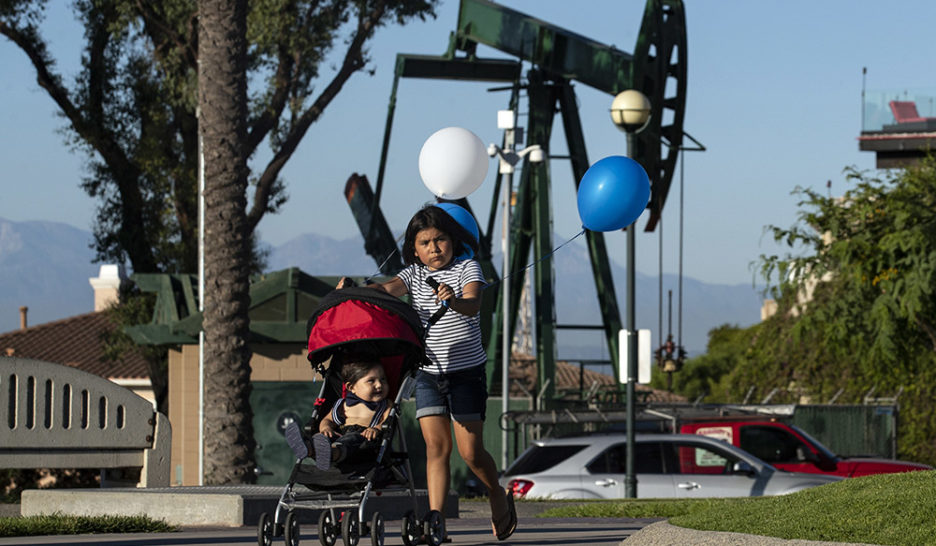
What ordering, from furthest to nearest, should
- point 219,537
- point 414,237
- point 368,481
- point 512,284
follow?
point 512,284
point 219,537
point 414,237
point 368,481

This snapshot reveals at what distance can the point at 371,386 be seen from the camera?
272 inches

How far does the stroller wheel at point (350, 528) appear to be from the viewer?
650 centimetres

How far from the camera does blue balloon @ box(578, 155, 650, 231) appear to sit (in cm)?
827

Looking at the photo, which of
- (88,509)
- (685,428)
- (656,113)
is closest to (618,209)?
(88,509)

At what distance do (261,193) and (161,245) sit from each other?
2429 millimetres

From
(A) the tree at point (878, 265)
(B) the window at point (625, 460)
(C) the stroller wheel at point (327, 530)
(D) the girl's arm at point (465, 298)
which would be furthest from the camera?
(A) the tree at point (878, 265)

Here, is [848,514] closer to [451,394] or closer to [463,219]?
[451,394]

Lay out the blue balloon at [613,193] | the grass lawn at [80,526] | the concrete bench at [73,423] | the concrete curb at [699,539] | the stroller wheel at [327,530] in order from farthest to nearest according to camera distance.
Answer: the concrete bench at [73,423], the grass lawn at [80,526], the blue balloon at [613,193], the concrete curb at [699,539], the stroller wheel at [327,530]

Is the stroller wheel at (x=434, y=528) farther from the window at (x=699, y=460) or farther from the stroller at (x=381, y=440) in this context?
the window at (x=699, y=460)

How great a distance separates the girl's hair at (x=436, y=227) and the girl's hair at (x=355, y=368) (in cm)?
68

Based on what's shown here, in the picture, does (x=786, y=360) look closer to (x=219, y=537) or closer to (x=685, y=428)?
(x=685, y=428)

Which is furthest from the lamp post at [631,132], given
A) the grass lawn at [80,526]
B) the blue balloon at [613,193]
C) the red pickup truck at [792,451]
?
the grass lawn at [80,526]

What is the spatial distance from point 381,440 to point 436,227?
3.63ft

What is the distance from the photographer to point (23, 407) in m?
10.0
